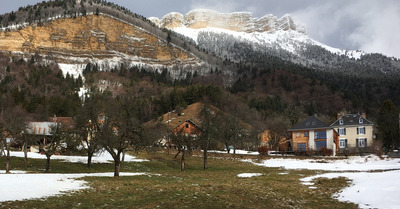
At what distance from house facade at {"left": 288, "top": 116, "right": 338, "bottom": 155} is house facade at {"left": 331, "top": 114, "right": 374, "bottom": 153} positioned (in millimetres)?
3367

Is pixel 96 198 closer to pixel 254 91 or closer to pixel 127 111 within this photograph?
pixel 127 111

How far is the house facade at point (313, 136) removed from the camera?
68.1 metres

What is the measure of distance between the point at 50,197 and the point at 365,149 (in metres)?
61.6

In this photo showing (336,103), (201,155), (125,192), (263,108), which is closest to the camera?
(125,192)

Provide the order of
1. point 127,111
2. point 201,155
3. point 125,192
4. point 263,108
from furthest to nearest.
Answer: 1. point 263,108
2. point 201,155
3. point 127,111
4. point 125,192

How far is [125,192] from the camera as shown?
54.9 ft

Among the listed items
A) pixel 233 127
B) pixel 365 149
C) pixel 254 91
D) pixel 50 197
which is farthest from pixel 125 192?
pixel 254 91

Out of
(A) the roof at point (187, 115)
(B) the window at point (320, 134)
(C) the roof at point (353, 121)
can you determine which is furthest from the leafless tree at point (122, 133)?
(A) the roof at point (187, 115)

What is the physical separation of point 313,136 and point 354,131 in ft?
32.8

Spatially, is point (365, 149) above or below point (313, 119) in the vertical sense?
below

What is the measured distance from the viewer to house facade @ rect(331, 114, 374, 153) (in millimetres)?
70562

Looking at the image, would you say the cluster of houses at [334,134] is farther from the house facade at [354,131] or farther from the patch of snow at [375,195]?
the patch of snow at [375,195]

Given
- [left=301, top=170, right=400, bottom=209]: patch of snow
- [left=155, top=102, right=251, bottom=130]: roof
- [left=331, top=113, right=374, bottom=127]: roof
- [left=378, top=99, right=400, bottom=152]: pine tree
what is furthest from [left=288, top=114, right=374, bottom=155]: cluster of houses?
[left=301, top=170, right=400, bottom=209]: patch of snow

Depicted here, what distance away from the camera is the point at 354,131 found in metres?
71.9
